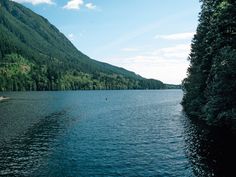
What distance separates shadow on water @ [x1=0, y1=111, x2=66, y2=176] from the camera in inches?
1676

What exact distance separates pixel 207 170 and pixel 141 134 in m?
29.8

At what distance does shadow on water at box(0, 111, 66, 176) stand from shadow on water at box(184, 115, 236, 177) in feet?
78.4

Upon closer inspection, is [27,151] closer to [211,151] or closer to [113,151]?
[113,151]

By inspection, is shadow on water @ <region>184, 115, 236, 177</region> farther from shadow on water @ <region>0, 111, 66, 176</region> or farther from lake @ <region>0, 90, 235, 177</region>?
shadow on water @ <region>0, 111, 66, 176</region>

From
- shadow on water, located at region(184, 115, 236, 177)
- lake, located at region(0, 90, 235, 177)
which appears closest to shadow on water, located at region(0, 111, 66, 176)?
lake, located at region(0, 90, 235, 177)

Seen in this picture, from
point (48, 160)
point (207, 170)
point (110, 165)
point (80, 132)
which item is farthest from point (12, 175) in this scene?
point (80, 132)

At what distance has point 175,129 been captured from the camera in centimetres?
7531

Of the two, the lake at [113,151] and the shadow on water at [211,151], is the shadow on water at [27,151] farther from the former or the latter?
the shadow on water at [211,151]

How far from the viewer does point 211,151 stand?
4991 centimetres

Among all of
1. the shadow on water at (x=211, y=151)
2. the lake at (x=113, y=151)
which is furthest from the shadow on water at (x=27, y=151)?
the shadow on water at (x=211, y=151)

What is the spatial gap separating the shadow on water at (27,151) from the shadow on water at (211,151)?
23.9 m

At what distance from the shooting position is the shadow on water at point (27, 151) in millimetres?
42569

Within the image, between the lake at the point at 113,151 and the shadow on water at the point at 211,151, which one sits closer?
the shadow on water at the point at 211,151

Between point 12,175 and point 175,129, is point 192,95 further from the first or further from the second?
point 12,175
